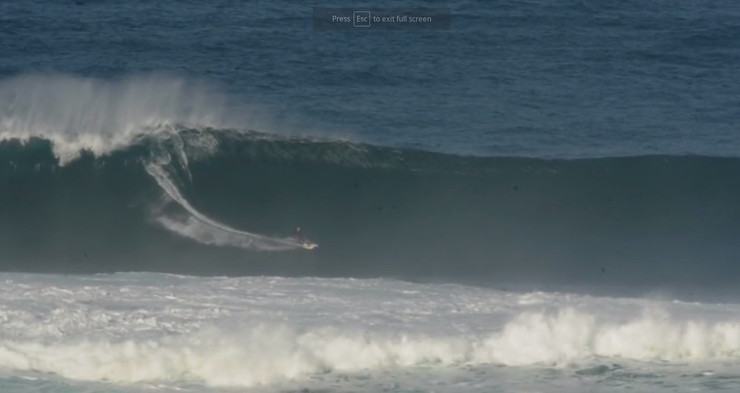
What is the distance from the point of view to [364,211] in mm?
17000

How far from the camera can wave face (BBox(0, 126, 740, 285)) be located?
612 inches

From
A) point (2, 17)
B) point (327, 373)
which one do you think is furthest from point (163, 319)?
point (2, 17)

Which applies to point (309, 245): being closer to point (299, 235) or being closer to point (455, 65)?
point (299, 235)

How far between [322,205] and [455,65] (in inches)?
294

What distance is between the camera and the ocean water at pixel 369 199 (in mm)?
11766

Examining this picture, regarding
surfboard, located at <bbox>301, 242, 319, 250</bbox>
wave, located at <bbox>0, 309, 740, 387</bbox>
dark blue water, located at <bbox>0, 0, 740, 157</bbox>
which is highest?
dark blue water, located at <bbox>0, 0, 740, 157</bbox>

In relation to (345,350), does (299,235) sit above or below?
above

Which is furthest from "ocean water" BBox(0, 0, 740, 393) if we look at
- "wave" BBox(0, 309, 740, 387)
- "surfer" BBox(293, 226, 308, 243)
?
"surfer" BBox(293, 226, 308, 243)

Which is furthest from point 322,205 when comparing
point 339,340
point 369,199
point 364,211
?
point 339,340

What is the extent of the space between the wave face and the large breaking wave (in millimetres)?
24

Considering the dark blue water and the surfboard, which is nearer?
the surfboard

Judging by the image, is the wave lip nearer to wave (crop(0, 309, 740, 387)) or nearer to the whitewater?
the whitewater

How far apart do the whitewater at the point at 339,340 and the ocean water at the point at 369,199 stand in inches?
1.2

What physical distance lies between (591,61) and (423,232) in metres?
8.71
